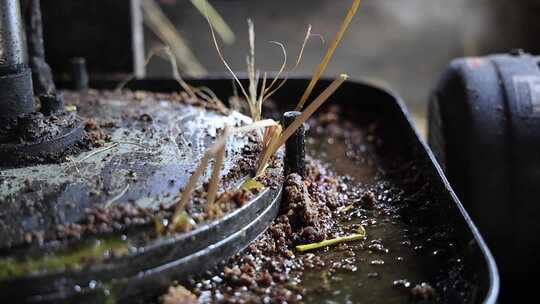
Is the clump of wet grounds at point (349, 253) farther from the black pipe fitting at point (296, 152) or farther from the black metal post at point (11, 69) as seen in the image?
the black metal post at point (11, 69)

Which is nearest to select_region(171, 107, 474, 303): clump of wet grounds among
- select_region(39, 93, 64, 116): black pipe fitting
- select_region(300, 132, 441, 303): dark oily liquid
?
select_region(300, 132, 441, 303): dark oily liquid

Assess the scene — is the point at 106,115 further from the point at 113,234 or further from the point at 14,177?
the point at 113,234

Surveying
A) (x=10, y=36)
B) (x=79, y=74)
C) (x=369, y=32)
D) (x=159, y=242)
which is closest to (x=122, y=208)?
(x=159, y=242)

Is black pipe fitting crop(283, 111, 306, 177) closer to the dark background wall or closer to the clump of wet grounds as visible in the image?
the clump of wet grounds

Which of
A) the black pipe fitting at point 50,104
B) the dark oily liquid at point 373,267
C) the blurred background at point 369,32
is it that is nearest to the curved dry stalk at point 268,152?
the dark oily liquid at point 373,267

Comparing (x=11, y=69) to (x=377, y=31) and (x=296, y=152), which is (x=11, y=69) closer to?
(x=296, y=152)

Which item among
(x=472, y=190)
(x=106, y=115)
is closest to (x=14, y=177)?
(x=106, y=115)
